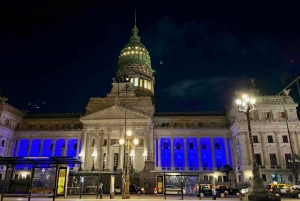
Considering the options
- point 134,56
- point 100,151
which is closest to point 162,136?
point 100,151

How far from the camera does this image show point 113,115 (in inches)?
2375

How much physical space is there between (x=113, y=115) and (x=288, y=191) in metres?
40.4

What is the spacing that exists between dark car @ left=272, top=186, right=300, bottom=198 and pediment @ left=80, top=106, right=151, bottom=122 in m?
33.7

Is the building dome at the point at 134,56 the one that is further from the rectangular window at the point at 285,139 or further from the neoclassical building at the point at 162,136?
the rectangular window at the point at 285,139

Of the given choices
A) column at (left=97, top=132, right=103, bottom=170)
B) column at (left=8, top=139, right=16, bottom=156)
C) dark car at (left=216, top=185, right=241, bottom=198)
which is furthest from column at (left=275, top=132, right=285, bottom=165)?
column at (left=8, top=139, right=16, bottom=156)

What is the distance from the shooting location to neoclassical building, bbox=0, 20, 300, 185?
56.8 m

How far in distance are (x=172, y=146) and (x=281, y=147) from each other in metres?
26.1

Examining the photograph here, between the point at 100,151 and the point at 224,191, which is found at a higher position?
the point at 100,151

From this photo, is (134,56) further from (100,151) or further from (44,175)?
(44,175)

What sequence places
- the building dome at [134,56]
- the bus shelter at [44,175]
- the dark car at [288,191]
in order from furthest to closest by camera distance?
the building dome at [134,56], the dark car at [288,191], the bus shelter at [44,175]

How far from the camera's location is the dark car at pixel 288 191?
30266 mm

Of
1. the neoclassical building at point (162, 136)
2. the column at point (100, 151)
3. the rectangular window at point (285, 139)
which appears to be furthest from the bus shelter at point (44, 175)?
the rectangular window at point (285, 139)

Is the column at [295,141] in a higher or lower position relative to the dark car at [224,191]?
higher

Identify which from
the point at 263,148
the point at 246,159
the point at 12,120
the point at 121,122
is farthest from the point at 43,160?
the point at 12,120
